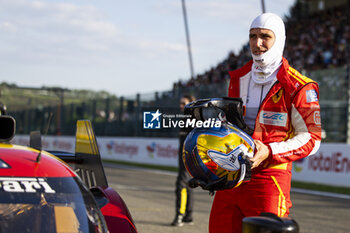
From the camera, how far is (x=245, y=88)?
145 inches

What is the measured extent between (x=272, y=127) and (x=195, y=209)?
675 cm

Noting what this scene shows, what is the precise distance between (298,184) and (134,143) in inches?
441

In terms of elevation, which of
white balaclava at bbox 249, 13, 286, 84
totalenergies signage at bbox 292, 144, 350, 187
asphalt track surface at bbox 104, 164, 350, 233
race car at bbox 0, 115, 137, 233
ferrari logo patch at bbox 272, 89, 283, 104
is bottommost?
asphalt track surface at bbox 104, 164, 350, 233

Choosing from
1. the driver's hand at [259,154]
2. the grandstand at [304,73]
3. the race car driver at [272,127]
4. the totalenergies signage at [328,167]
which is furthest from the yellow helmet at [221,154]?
the totalenergies signage at [328,167]

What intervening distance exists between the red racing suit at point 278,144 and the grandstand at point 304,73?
9.76m

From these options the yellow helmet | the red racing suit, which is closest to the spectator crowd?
the red racing suit

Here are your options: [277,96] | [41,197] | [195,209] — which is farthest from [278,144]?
Result: [195,209]

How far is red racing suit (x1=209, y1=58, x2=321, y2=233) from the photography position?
332 cm

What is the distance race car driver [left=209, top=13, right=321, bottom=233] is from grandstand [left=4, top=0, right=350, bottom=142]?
9.72 metres

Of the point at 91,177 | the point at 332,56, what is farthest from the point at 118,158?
the point at 91,177

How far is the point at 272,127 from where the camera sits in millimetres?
3439

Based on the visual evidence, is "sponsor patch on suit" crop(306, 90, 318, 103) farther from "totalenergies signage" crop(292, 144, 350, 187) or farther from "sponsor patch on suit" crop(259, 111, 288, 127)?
"totalenergies signage" crop(292, 144, 350, 187)

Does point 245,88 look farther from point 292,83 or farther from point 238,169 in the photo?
point 238,169

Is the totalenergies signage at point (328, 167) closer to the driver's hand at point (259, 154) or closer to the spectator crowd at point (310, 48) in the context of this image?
the spectator crowd at point (310, 48)
